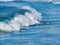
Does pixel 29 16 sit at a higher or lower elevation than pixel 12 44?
higher

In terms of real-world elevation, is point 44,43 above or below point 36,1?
below

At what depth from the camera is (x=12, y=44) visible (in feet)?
56.4

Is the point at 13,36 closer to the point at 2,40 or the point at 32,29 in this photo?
the point at 2,40

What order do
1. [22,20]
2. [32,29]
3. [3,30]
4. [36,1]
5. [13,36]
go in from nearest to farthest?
1. [13,36]
2. [3,30]
3. [32,29]
4. [22,20]
5. [36,1]

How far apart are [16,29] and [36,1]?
40971 millimetres

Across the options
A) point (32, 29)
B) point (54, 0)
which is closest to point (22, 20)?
point (32, 29)

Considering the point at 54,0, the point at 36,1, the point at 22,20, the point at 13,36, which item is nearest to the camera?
the point at 13,36

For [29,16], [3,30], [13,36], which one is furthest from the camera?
[29,16]

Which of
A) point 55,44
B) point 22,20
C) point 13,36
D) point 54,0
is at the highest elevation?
point 54,0

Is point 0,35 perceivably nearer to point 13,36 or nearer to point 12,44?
point 13,36

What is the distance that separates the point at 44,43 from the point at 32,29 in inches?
181

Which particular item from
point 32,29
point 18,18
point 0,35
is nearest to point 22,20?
point 18,18

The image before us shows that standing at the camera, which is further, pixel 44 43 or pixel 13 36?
pixel 13 36

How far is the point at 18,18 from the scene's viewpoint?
25.5m
